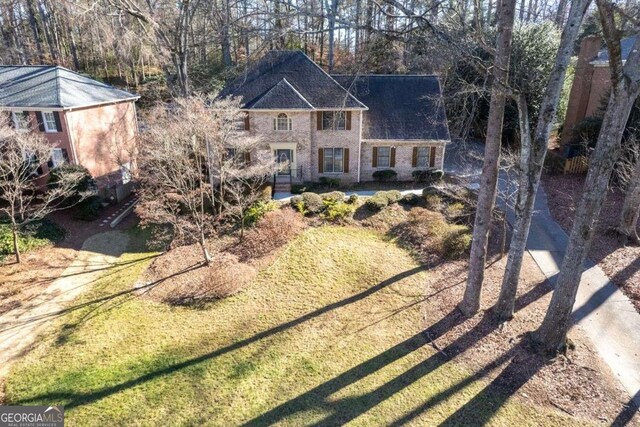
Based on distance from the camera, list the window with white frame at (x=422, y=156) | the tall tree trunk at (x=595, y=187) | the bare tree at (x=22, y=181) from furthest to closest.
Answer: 1. the window with white frame at (x=422, y=156)
2. the bare tree at (x=22, y=181)
3. the tall tree trunk at (x=595, y=187)

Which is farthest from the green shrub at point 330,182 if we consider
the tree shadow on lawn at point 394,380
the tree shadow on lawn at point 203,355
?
the tree shadow on lawn at point 394,380

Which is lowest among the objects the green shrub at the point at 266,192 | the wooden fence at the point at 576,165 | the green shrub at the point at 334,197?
the green shrub at the point at 334,197

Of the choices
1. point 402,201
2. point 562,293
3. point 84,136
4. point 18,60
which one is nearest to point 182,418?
point 562,293

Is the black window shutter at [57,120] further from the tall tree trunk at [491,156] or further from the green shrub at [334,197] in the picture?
the tall tree trunk at [491,156]

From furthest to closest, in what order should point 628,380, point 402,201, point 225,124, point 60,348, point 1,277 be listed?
point 402,201, point 225,124, point 1,277, point 60,348, point 628,380

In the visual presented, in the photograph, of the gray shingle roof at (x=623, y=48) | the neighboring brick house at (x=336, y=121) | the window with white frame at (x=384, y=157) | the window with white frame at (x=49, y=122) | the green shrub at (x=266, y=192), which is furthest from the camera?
the window with white frame at (x=384, y=157)

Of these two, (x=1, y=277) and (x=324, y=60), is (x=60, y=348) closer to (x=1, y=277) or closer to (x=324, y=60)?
(x=1, y=277)

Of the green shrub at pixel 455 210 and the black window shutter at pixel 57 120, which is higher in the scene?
the black window shutter at pixel 57 120

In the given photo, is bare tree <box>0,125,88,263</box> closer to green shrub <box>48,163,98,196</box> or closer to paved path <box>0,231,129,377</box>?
green shrub <box>48,163,98,196</box>
